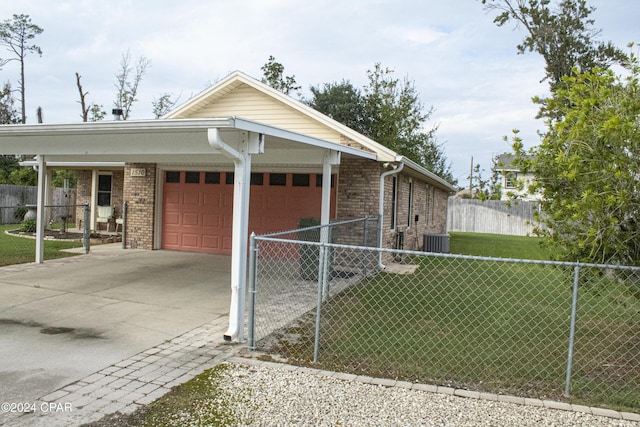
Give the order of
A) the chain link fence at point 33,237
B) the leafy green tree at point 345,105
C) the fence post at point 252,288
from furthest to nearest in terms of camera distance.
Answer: the leafy green tree at point 345,105 → the chain link fence at point 33,237 → the fence post at point 252,288

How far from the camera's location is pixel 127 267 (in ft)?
35.2

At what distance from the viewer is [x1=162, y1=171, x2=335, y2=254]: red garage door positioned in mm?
12203

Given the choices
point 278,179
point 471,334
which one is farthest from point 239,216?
point 278,179

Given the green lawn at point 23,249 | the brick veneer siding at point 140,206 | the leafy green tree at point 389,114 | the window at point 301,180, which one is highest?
the leafy green tree at point 389,114

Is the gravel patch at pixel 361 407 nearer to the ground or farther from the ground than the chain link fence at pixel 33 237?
nearer to the ground

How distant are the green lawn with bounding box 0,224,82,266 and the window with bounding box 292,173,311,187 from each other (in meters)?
5.93

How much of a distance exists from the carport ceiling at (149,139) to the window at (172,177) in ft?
14.5

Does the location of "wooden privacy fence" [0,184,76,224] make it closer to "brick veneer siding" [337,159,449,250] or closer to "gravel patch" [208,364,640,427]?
"brick veneer siding" [337,159,449,250]

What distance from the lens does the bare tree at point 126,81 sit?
112 feet

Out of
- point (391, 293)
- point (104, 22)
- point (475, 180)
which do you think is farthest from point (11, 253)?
point (475, 180)

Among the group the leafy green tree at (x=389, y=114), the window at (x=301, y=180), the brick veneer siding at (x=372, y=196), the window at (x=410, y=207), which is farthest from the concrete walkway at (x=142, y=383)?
the leafy green tree at (x=389, y=114)

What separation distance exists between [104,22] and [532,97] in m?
19.2

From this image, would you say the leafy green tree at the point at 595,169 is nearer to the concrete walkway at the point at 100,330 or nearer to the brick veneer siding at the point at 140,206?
the concrete walkway at the point at 100,330

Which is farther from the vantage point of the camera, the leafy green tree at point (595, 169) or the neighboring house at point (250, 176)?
the neighboring house at point (250, 176)
